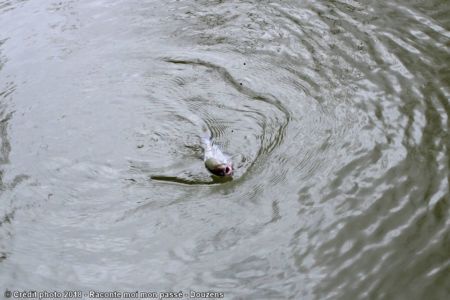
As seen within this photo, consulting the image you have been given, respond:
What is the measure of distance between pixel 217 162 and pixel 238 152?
45cm

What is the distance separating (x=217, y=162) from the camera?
16.4 feet

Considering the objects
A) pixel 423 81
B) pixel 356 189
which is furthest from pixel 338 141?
pixel 423 81

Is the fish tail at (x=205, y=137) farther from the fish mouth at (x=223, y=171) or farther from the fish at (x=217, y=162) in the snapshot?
the fish mouth at (x=223, y=171)

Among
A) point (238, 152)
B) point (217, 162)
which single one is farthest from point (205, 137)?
point (217, 162)

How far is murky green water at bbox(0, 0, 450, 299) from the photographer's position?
14.3ft

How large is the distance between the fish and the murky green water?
0.35 feet

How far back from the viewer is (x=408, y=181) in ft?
15.9

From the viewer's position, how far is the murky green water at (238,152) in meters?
4.36

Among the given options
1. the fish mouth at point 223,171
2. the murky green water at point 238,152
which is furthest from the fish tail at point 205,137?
the fish mouth at point 223,171

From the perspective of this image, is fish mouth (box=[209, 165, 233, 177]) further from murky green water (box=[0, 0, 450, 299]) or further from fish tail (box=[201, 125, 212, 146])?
fish tail (box=[201, 125, 212, 146])

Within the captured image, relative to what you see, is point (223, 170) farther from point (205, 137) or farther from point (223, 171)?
point (205, 137)

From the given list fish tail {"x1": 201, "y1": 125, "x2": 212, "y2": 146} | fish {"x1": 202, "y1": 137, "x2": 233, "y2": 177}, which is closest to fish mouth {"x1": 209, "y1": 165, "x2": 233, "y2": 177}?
fish {"x1": 202, "y1": 137, "x2": 233, "y2": 177}

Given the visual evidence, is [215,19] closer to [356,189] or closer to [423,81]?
[423,81]

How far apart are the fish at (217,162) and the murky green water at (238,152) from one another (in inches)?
4.2
